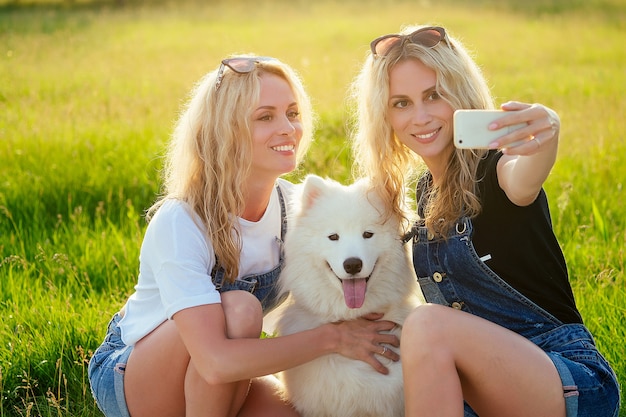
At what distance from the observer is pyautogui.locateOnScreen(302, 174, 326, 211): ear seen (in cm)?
312

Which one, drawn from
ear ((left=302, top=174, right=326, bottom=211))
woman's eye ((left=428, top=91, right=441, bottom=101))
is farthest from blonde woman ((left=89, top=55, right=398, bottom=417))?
woman's eye ((left=428, top=91, right=441, bottom=101))

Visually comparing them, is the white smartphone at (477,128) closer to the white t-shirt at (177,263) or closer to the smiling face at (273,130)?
the smiling face at (273,130)

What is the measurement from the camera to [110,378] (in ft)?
9.79

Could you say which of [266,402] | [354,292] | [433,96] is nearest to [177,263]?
[354,292]

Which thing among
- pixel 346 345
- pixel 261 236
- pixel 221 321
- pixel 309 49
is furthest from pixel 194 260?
pixel 309 49

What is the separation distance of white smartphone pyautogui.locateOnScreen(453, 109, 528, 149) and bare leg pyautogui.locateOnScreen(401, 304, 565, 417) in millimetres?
613

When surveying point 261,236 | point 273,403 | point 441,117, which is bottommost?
point 273,403

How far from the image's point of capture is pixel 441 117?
116 inches

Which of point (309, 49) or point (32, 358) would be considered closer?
point (32, 358)

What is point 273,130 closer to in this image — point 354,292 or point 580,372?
point 354,292

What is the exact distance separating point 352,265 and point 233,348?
0.56 m

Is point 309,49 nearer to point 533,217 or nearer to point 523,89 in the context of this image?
point 523,89

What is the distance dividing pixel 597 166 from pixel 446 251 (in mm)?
3410

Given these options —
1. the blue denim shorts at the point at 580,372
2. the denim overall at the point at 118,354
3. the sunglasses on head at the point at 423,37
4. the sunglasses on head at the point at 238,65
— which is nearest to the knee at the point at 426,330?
the blue denim shorts at the point at 580,372
